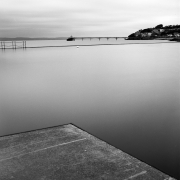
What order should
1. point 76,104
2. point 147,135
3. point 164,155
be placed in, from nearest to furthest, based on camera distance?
point 164,155 → point 147,135 → point 76,104

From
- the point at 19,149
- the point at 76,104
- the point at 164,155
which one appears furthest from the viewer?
the point at 76,104

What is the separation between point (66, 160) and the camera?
2.44 m

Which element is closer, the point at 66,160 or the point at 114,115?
the point at 66,160

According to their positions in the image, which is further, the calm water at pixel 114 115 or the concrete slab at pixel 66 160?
the calm water at pixel 114 115

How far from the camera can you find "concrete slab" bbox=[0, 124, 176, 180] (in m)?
2.17

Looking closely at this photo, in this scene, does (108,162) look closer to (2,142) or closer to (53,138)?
(53,138)

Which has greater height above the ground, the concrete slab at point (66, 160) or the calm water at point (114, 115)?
the concrete slab at point (66, 160)

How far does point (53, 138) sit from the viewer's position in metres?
3.03

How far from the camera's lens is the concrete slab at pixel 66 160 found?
85.5 inches

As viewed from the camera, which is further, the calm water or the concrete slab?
the calm water

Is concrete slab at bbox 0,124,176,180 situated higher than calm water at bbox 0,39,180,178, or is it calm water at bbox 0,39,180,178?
concrete slab at bbox 0,124,176,180

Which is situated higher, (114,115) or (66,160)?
(66,160)

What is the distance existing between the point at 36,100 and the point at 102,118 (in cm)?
239

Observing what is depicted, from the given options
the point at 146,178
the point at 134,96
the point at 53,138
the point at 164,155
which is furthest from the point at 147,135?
the point at 134,96
